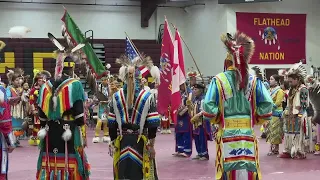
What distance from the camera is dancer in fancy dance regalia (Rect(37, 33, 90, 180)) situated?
5383 millimetres

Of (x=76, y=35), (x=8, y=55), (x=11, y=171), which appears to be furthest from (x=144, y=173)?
(x=8, y=55)

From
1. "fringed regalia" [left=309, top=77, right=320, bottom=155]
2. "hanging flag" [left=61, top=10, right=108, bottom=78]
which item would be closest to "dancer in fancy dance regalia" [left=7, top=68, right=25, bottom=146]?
"hanging flag" [left=61, top=10, right=108, bottom=78]

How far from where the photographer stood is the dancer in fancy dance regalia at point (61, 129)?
538 cm

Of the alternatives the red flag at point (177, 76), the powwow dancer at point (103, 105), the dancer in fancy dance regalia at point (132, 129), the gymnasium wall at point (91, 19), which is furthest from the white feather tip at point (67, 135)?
the gymnasium wall at point (91, 19)

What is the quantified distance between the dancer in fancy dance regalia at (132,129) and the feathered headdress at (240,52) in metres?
1.03

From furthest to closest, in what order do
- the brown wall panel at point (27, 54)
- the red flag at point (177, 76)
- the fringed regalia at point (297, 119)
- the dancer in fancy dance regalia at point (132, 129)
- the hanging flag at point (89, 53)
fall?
1. the brown wall panel at point (27, 54)
2. the fringed regalia at point (297, 119)
3. the hanging flag at point (89, 53)
4. the red flag at point (177, 76)
5. the dancer in fancy dance regalia at point (132, 129)

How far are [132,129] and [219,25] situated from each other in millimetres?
14078

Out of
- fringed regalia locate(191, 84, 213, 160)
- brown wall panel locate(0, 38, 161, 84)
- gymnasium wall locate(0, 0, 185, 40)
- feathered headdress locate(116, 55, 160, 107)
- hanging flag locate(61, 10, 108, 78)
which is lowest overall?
fringed regalia locate(191, 84, 213, 160)

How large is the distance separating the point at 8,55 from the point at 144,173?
14.3 meters

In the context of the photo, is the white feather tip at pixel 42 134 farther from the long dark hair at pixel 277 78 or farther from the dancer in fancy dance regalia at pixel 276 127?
the long dark hair at pixel 277 78

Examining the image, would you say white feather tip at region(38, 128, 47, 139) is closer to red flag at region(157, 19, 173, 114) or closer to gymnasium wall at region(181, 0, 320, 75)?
red flag at region(157, 19, 173, 114)

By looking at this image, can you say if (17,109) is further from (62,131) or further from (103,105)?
(62,131)

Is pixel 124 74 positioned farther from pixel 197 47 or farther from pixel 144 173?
pixel 197 47

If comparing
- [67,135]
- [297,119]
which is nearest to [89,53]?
[297,119]
